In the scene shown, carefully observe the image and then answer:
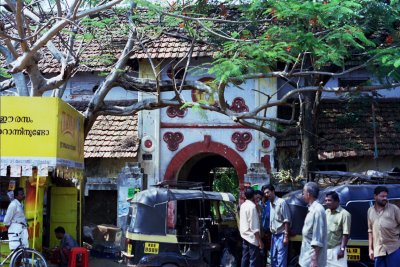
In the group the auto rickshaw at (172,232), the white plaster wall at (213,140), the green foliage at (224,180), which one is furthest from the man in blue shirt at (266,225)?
the green foliage at (224,180)

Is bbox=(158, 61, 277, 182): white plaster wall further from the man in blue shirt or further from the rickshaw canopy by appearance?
the rickshaw canopy

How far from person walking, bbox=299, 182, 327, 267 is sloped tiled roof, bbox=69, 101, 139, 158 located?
9.87 metres

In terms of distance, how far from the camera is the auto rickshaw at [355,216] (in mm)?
11461

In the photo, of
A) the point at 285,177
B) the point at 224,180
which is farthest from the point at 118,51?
the point at 224,180

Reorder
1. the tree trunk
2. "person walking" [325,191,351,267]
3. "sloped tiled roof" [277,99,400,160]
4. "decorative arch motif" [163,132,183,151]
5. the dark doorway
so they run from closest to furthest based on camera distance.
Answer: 1. "person walking" [325,191,351,267]
2. the tree trunk
3. "sloped tiled roof" [277,99,400,160]
4. "decorative arch motif" [163,132,183,151]
5. the dark doorway

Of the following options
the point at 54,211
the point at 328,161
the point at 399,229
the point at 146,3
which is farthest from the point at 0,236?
the point at 328,161

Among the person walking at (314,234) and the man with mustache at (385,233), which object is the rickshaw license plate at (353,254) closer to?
the man with mustache at (385,233)

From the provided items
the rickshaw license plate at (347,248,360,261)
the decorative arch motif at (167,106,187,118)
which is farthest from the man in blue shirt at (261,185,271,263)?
the decorative arch motif at (167,106,187,118)

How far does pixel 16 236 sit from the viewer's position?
37.9ft

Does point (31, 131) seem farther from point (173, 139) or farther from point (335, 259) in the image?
point (173, 139)

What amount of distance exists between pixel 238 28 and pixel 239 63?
3601 mm

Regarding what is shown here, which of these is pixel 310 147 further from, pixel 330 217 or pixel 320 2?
pixel 330 217

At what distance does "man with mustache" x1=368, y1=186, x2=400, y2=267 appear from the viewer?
9.25 meters

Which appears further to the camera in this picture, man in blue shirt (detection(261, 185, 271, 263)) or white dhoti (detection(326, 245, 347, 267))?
man in blue shirt (detection(261, 185, 271, 263))
